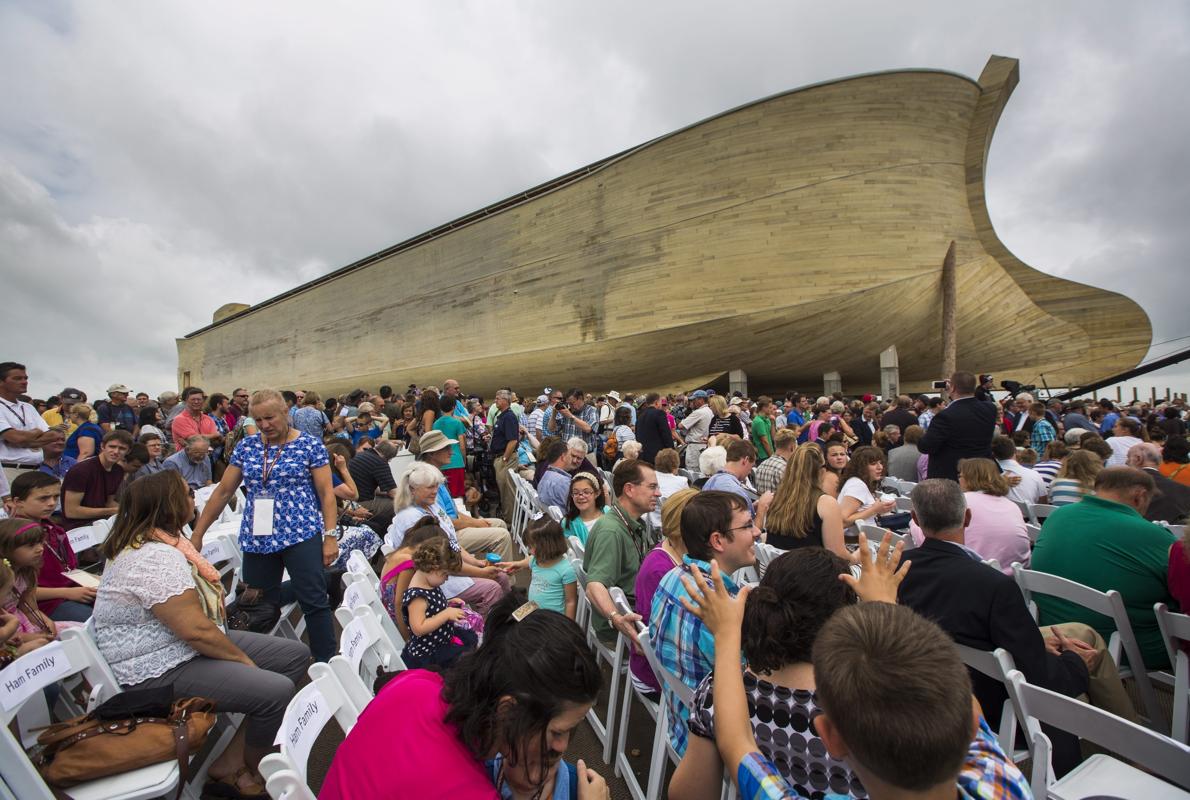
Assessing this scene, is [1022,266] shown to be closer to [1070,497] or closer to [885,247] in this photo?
[885,247]

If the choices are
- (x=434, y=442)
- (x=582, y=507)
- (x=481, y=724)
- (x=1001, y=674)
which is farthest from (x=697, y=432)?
(x=481, y=724)

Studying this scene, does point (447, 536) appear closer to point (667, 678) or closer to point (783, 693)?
point (667, 678)

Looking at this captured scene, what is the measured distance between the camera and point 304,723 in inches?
59.4

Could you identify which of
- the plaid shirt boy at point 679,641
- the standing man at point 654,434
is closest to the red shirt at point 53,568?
the plaid shirt boy at point 679,641

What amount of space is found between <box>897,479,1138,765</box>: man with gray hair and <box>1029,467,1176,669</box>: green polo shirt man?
0.33 m

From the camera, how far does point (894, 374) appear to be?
16281 millimetres

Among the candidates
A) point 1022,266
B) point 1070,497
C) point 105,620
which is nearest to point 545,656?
point 105,620

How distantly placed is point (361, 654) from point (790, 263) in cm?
1518

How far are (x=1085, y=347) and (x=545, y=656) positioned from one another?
21.4 m

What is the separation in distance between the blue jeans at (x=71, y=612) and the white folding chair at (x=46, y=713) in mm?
1001

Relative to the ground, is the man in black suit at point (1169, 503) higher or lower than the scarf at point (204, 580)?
lower

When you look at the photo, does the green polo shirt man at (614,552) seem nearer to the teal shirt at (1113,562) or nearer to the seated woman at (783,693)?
the seated woman at (783,693)

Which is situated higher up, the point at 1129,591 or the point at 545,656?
the point at 545,656

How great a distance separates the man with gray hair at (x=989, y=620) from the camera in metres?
1.88
